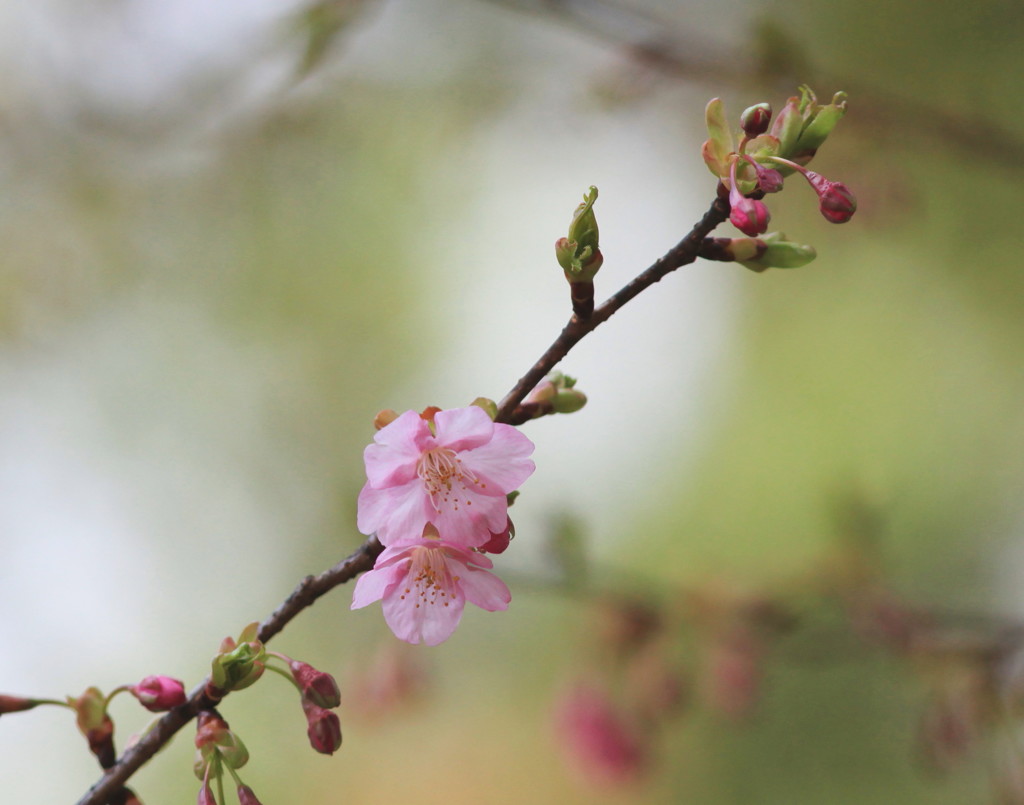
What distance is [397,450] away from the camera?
2.61ft

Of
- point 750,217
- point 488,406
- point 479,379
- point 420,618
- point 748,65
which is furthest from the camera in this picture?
point 479,379

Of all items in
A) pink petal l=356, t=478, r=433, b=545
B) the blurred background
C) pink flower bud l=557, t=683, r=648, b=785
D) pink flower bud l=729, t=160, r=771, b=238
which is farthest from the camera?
the blurred background

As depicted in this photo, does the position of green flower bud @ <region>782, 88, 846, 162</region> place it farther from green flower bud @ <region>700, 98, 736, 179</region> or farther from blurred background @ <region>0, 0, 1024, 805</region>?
blurred background @ <region>0, 0, 1024, 805</region>

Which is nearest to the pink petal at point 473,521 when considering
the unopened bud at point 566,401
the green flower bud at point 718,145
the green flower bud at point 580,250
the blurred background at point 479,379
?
the unopened bud at point 566,401

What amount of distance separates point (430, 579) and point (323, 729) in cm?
17

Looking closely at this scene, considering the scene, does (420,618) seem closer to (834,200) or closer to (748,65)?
(834,200)

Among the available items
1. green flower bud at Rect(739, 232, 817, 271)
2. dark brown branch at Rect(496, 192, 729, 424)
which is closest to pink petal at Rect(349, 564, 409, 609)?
dark brown branch at Rect(496, 192, 729, 424)

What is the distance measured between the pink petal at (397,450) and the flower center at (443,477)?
0.04 ft

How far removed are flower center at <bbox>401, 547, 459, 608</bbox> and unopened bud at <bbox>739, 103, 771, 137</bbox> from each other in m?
0.47

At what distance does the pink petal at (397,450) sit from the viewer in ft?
2.54

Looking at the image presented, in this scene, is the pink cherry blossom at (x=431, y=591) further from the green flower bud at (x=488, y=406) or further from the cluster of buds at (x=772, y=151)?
the cluster of buds at (x=772, y=151)

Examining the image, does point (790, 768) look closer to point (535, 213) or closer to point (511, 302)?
point (511, 302)

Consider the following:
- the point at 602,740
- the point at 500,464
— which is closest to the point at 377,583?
the point at 500,464

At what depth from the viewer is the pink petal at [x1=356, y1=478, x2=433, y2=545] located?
0.76 metres
